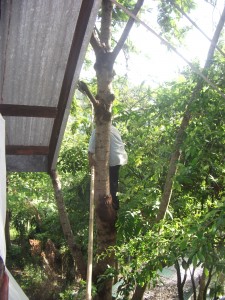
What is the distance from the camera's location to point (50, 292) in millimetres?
6742

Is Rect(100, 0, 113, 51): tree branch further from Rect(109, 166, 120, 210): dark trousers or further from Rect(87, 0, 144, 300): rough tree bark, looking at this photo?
Rect(109, 166, 120, 210): dark trousers

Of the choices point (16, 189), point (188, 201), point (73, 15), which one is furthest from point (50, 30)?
point (16, 189)

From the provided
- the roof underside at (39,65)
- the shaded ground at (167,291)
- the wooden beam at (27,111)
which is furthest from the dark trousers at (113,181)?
the shaded ground at (167,291)

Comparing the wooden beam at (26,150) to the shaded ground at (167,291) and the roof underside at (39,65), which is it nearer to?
the roof underside at (39,65)

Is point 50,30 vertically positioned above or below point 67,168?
above

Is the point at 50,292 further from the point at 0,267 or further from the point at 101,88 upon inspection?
the point at 0,267

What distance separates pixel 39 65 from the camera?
8.26 feet

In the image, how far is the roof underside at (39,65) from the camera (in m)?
2.11

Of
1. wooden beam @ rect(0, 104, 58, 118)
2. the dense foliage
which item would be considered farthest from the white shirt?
wooden beam @ rect(0, 104, 58, 118)

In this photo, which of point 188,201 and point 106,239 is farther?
point 188,201

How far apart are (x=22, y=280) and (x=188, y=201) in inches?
209

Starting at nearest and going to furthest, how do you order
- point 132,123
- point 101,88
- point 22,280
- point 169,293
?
point 101,88 → point 132,123 → point 169,293 → point 22,280

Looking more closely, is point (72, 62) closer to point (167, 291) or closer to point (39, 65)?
point (39, 65)

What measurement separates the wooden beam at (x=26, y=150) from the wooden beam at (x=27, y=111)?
2.10 ft
